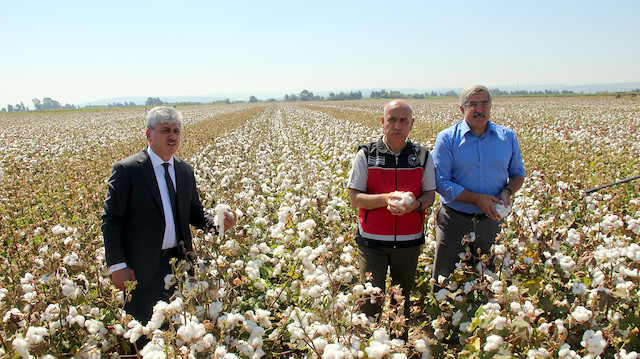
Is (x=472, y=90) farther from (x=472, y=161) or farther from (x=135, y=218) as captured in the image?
(x=135, y=218)

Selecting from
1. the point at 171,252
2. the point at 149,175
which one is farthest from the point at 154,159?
the point at 171,252

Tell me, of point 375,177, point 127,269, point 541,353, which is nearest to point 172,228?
point 127,269

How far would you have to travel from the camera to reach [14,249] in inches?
164

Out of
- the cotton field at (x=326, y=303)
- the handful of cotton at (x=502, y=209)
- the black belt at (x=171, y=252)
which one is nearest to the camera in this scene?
the cotton field at (x=326, y=303)

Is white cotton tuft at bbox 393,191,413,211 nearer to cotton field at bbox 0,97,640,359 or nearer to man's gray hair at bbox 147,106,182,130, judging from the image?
cotton field at bbox 0,97,640,359

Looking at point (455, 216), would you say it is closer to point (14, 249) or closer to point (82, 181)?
point (14, 249)

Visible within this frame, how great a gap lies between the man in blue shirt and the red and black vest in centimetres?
33

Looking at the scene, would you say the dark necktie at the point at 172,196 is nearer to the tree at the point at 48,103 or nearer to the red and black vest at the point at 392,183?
the red and black vest at the point at 392,183

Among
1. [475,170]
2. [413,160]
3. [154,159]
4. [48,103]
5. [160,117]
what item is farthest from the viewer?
[48,103]

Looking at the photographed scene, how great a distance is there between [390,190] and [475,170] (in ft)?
2.53

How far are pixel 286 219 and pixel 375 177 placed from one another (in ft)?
5.94

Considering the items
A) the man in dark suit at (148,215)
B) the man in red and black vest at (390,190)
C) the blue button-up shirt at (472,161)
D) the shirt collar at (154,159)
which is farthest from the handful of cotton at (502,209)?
the shirt collar at (154,159)

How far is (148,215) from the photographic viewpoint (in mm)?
2773

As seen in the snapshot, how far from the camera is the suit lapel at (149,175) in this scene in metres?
2.74
